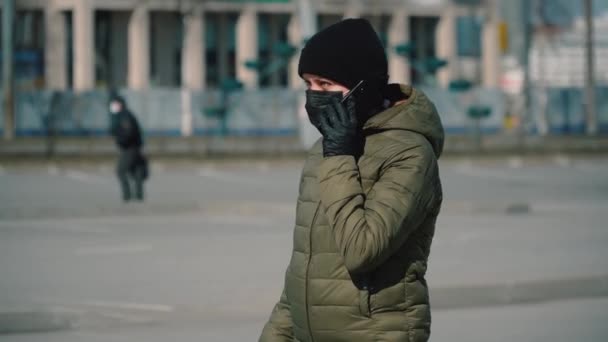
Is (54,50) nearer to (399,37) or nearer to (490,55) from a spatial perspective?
(399,37)

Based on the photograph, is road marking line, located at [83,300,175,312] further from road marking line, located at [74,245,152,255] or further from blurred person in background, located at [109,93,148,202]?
blurred person in background, located at [109,93,148,202]

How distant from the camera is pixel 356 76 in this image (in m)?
3.65

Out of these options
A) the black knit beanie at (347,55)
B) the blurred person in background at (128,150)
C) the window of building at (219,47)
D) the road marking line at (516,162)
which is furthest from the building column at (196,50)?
the black knit beanie at (347,55)

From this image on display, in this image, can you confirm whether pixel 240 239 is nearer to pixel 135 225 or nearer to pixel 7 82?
pixel 135 225

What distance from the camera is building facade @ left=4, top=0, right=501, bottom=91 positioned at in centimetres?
6569

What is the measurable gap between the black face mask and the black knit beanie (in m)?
0.04

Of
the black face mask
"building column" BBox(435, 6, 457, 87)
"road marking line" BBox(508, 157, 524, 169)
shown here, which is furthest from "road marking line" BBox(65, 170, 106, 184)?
"building column" BBox(435, 6, 457, 87)

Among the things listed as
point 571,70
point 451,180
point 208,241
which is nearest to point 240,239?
point 208,241

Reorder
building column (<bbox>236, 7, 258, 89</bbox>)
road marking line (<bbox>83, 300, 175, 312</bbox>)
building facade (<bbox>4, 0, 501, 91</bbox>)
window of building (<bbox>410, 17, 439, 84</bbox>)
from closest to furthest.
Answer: road marking line (<bbox>83, 300, 175, 312</bbox>) → building facade (<bbox>4, 0, 501, 91</bbox>) → building column (<bbox>236, 7, 258, 89</bbox>) → window of building (<bbox>410, 17, 439, 84</bbox>)

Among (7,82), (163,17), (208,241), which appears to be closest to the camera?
(208,241)

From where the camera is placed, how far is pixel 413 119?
3746 mm

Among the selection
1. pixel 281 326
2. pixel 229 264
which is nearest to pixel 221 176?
pixel 229 264

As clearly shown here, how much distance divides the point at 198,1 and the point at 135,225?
48.9m

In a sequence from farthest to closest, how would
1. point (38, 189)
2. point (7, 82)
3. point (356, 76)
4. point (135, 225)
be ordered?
1. point (7, 82)
2. point (38, 189)
3. point (135, 225)
4. point (356, 76)
